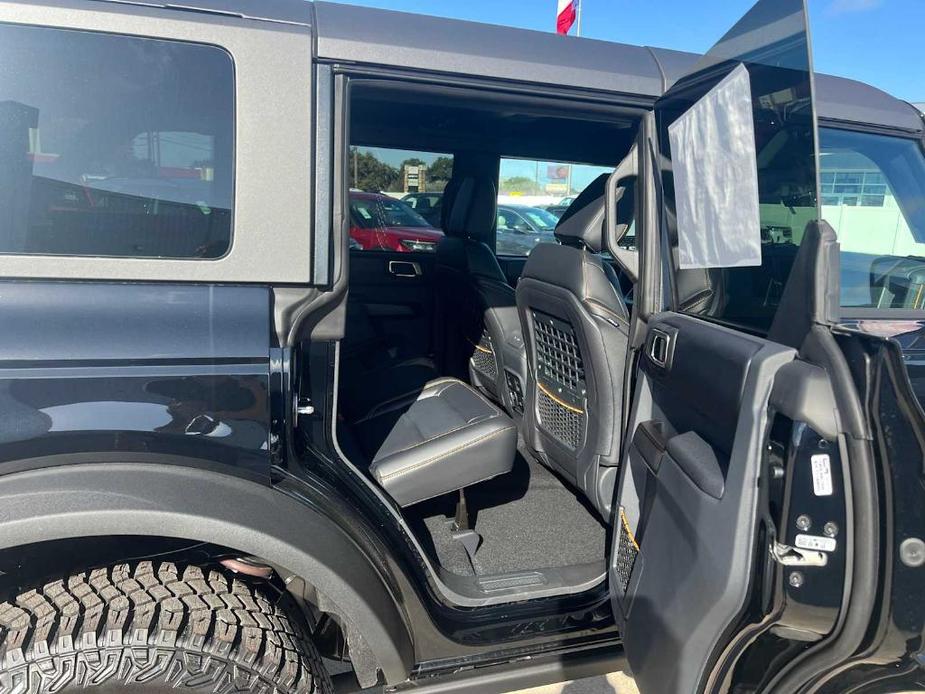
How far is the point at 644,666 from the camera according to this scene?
1.44 m

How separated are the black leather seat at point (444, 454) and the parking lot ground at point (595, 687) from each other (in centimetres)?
68

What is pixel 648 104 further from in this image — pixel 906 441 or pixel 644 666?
pixel 644 666

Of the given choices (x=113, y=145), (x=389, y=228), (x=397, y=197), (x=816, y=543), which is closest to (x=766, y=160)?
(x=816, y=543)

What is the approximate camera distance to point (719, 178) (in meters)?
1.37

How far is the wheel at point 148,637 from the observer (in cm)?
122

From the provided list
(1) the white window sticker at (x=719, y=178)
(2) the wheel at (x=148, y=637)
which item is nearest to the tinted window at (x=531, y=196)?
(1) the white window sticker at (x=719, y=178)

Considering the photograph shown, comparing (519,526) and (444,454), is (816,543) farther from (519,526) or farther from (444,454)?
(519,526)

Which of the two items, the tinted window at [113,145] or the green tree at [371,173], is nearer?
the tinted window at [113,145]

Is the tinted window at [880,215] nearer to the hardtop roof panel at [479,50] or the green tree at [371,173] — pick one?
the hardtop roof panel at [479,50]

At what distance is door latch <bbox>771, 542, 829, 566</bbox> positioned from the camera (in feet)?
3.73

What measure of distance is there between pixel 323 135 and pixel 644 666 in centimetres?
140

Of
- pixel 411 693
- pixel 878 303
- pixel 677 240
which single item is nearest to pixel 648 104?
pixel 677 240

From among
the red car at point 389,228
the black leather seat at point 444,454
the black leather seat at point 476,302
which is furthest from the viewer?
the red car at point 389,228


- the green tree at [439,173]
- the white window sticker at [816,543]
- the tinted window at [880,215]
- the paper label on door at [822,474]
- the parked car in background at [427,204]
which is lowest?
the white window sticker at [816,543]
